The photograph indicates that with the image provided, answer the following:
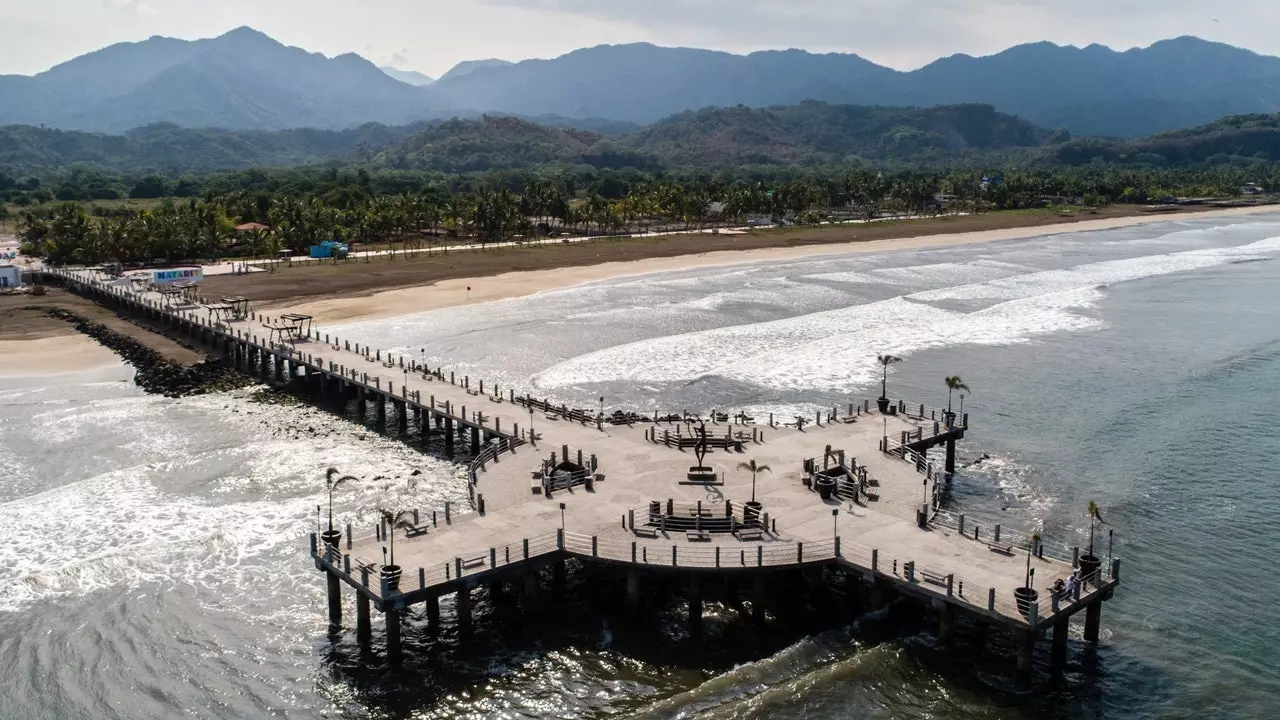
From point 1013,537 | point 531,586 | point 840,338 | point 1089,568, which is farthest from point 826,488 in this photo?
point 840,338

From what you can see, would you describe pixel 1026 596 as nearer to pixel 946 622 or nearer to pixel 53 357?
pixel 946 622

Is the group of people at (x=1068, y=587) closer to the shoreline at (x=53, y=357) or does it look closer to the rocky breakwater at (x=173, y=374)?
the rocky breakwater at (x=173, y=374)

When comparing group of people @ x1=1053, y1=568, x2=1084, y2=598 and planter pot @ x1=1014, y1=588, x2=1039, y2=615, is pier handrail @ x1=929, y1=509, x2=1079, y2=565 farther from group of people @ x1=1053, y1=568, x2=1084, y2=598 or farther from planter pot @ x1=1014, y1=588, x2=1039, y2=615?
planter pot @ x1=1014, y1=588, x2=1039, y2=615

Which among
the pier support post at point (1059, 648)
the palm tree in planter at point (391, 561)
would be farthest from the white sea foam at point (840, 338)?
the pier support post at point (1059, 648)

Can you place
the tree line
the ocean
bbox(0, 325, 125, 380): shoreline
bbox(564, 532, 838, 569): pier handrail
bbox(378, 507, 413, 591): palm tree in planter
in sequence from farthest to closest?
the tree line
bbox(0, 325, 125, 380): shoreline
bbox(564, 532, 838, 569): pier handrail
bbox(378, 507, 413, 591): palm tree in planter
the ocean

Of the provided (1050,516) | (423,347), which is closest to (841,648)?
(1050,516)

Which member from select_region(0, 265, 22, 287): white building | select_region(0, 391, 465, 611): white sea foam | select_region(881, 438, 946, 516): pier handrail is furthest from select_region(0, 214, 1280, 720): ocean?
select_region(0, 265, 22, 287): white building
